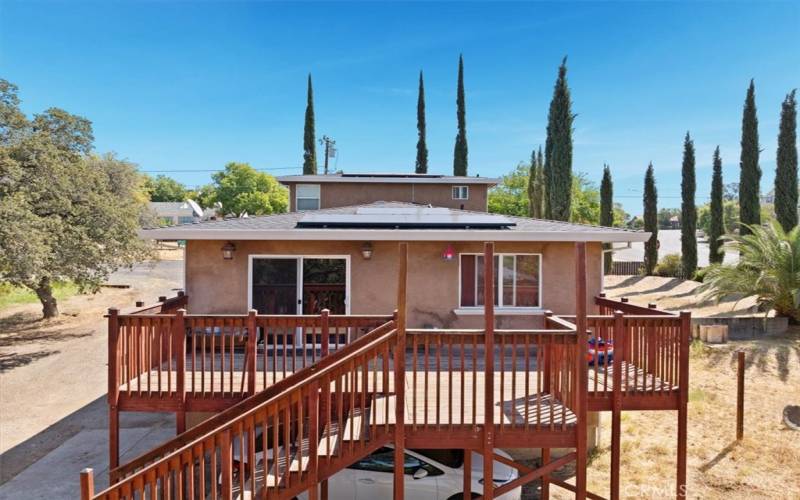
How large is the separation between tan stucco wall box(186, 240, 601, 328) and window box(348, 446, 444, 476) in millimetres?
3540

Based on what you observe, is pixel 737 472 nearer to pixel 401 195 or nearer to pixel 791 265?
pixel 791 265

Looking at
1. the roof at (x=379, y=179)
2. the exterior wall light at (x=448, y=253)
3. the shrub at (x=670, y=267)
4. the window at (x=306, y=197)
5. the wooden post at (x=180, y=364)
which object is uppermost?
the roof at (x=379, y=179)

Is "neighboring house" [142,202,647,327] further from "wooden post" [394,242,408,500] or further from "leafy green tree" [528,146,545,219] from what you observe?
"leafy green tree" [528,146,545,219]

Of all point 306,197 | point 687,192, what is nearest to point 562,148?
point 687,192

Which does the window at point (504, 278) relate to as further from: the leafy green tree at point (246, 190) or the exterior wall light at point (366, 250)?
the leafy green tree at point (246, 190)

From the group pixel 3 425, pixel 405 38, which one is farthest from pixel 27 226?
pixel 405 38

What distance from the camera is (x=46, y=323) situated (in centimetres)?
1931

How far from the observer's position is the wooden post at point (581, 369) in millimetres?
4738

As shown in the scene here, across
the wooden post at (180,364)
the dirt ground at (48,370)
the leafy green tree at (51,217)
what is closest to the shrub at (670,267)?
the dirt ground at (48,370)

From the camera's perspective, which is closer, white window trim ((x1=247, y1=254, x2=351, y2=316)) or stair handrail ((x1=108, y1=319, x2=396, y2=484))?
stair handrail ((x1=108, y1=319, x2=396, y2=484))

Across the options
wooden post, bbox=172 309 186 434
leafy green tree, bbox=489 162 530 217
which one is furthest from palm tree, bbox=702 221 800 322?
leafy green tree, bbox=489 162 530 217

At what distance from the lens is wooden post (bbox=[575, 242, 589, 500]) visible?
15.5ft

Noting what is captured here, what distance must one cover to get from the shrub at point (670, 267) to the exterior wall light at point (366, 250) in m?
24.2

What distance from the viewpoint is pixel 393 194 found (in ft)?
55.2
